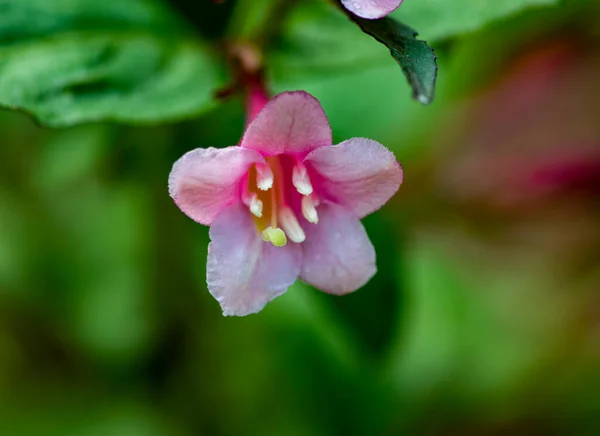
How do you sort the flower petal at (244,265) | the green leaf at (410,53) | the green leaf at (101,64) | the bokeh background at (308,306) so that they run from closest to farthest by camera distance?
1. the green leaf at (410,53)
2. the flower petal at (244,265)
3. the green leaf at (101,64)
4. the bokeh background at (308,306)

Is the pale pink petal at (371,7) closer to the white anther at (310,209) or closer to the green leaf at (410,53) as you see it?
the green leaf at (410,53)

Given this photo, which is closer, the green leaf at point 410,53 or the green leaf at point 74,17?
the green leaf at point 410,53

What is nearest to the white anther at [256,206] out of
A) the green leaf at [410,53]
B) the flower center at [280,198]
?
the flower center at [280,198]

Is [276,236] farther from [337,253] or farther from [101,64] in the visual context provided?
[101,64]

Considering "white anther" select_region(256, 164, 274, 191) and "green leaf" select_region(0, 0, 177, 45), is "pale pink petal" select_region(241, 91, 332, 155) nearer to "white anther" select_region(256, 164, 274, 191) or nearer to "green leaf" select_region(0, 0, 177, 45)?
"white anther" select_region(256, 164, 274, 191)

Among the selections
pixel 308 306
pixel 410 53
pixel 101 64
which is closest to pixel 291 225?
pixel 410 53

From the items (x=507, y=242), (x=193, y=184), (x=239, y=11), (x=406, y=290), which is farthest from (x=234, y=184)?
(x=507, y=242)

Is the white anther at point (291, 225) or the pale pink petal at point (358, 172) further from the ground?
the pale pink petal at point (358, 172)

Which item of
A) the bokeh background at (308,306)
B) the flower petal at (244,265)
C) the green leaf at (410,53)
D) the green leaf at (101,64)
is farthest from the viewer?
the bokeh background at (308,306)
